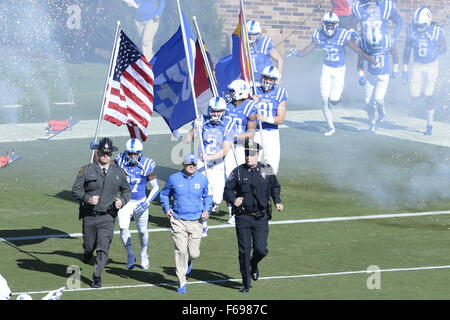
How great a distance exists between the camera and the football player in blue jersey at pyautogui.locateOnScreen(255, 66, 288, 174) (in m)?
17.4

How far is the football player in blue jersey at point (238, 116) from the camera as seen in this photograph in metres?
16.5

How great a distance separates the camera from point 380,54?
26.3 metres

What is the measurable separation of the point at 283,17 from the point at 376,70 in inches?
403

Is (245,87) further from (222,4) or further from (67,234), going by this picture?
(222,4)

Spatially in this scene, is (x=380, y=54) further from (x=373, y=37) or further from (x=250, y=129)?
(x=250, y=129)

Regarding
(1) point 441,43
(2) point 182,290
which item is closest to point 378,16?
(1) point 441,43

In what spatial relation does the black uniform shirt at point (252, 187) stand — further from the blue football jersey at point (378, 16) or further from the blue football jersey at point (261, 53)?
the blue football jersey at point (378, 16)

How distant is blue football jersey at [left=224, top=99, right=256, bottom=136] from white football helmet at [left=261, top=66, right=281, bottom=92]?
2.55ft

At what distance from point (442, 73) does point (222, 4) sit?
25.4 ft

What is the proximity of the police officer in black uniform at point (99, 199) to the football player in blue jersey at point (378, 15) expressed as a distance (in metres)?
15.4

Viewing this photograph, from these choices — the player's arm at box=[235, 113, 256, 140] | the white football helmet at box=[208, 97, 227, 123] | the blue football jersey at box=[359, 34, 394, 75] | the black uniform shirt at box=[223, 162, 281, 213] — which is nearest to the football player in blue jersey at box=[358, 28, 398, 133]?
the blue football jersey at box=[359, 34, 394, 75]

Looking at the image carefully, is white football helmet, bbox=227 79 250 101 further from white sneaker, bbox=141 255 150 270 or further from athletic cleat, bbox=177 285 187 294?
athletic cleat, bbox=177 285 187 294

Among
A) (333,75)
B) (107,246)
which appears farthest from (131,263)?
(333,75)

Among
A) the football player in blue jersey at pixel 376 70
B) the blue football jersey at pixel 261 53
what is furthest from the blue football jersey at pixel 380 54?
the blue football jersey at pixel 261 53
